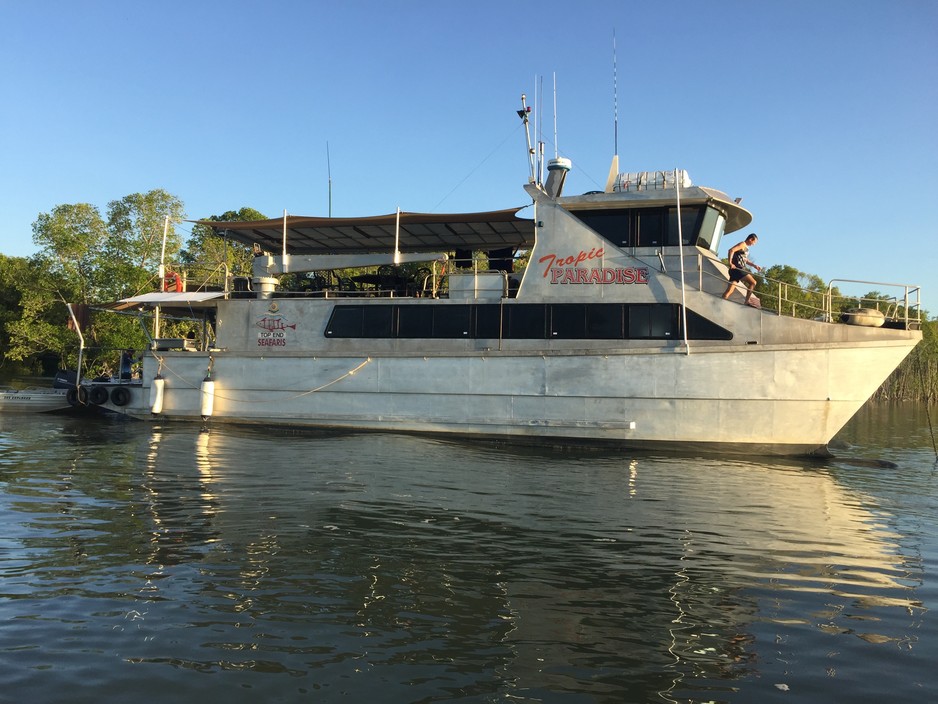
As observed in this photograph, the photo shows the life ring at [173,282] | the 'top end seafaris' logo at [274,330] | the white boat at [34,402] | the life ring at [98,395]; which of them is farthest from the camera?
the white boat at [34,402]

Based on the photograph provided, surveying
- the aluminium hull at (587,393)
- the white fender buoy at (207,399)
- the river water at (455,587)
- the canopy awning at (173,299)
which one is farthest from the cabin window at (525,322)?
the river water at (455,587)

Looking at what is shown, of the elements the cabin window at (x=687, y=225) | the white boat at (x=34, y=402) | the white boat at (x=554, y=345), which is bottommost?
the white boat at (x=34, y=402)

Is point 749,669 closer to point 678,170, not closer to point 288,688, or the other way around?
point 288,688

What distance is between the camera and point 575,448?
13922 millimetres

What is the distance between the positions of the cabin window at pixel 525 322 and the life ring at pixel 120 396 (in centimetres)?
645

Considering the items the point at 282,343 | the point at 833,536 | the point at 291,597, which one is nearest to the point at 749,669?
the point at 291,597

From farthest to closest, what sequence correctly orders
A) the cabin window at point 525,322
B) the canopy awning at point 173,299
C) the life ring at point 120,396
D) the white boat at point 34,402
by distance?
the white boat at point 34,402 → the life ring at point 120,396 → the canopy awning at point 173,299 → the cabin window at point 525,322

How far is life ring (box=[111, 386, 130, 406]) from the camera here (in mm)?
17375

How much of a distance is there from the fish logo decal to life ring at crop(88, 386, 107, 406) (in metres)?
5.61

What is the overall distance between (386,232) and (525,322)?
548 centimetres

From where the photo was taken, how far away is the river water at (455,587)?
3.79m

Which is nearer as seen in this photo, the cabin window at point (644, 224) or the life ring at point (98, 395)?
the cabin window at point (644, 224)

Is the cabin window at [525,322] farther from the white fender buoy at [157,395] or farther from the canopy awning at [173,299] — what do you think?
the white fender buoy at [157,395]

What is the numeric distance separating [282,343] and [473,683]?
13.7m
